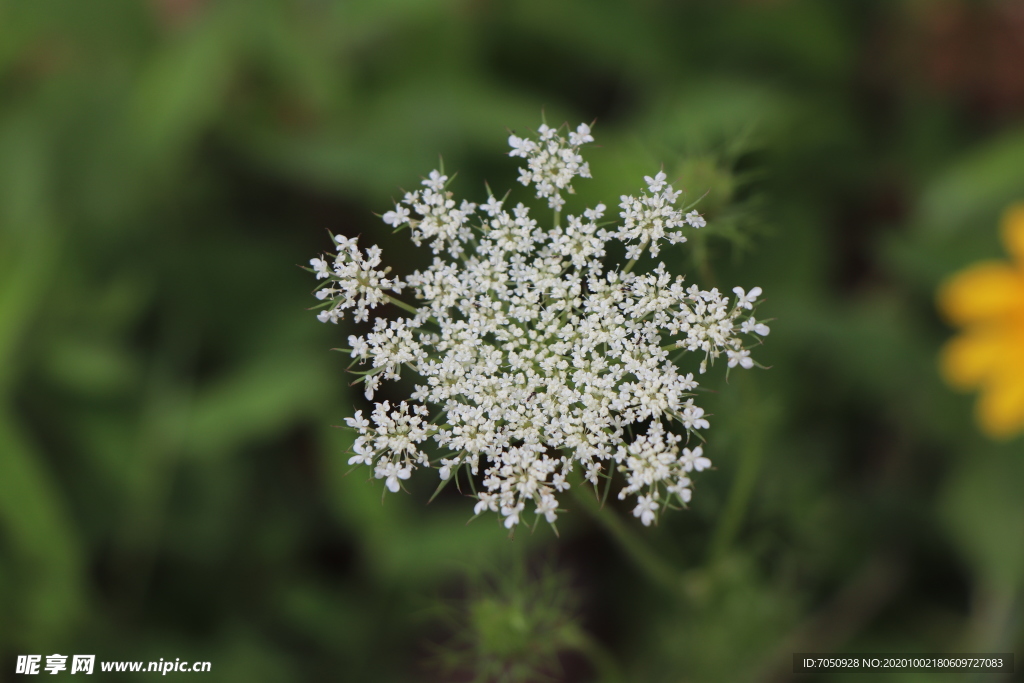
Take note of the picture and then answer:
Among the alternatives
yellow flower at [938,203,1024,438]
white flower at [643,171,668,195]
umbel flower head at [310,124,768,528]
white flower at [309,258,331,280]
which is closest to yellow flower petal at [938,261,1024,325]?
yellow flower at [938,203,1024,438]

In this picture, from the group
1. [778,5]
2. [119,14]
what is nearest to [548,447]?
[778,5]

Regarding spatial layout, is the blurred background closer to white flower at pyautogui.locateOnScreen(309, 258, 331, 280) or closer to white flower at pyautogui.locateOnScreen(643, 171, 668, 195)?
white flower at pyautogui.locateOnScreen(643, 171, 668, 195)

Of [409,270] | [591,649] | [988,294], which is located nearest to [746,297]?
[591,649]

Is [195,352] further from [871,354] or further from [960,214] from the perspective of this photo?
[960,214]

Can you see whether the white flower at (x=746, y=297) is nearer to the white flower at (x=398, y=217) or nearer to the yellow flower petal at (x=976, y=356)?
the white flower at (x=398, y=217)

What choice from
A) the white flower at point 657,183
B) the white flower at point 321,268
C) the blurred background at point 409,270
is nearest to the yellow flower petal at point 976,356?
the blurred background at point 409,270

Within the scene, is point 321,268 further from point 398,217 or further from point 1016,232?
point 1016,232
